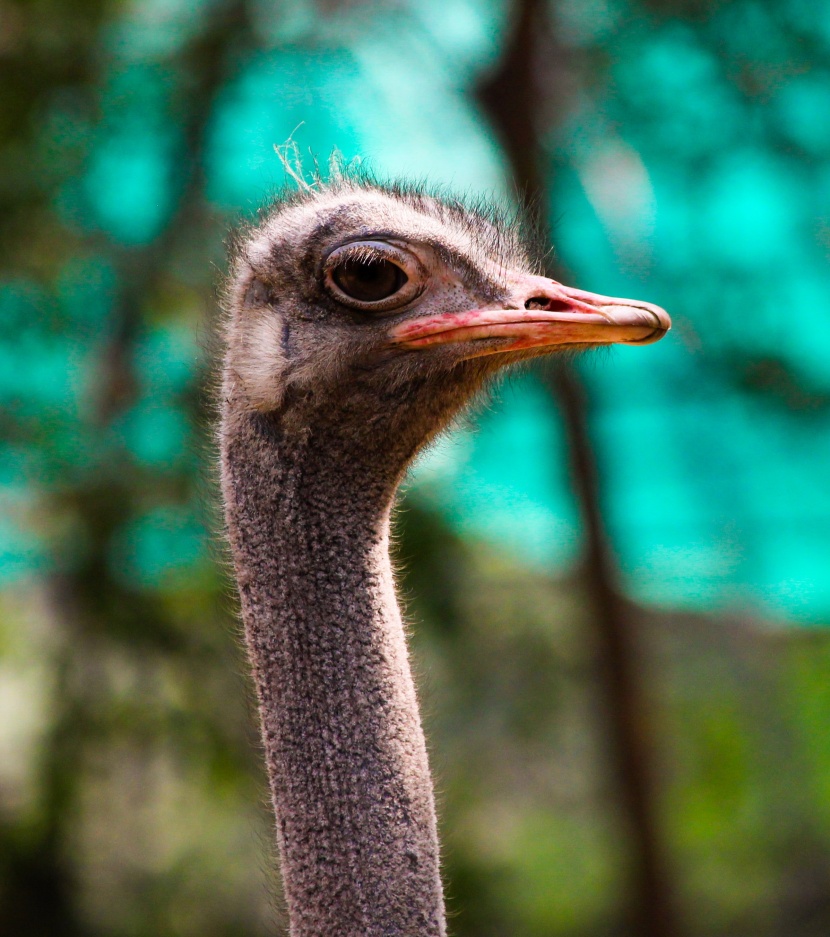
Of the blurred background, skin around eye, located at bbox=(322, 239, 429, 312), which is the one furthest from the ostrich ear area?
the blurred background

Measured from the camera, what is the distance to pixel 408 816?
157 cm

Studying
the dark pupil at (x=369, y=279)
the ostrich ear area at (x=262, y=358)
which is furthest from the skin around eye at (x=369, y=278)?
the ostrich ear area at (x=262, y=358)

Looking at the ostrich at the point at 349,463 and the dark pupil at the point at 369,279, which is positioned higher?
the dark pupil at the point at 369,279

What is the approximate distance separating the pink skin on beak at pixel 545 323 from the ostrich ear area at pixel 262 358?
169 mm

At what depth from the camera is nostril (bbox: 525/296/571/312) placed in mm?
1705

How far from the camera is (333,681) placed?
5.27 ft

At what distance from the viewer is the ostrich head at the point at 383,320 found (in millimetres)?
1699

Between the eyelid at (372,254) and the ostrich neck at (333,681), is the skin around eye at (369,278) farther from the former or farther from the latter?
the ostrich neck at (333,681)

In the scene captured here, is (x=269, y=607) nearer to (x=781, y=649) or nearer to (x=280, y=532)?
(x=280, y=532)

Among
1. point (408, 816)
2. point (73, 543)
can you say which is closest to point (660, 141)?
point (73, 543)

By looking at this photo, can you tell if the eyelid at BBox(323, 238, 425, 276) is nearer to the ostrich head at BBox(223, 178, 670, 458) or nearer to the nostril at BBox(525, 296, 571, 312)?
the ostrich head at BBox(223, 178, 670, 458)

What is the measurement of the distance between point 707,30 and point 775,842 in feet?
12.9

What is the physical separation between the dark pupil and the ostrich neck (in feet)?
0.67

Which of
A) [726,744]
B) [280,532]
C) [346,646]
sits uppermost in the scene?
[726,744]
